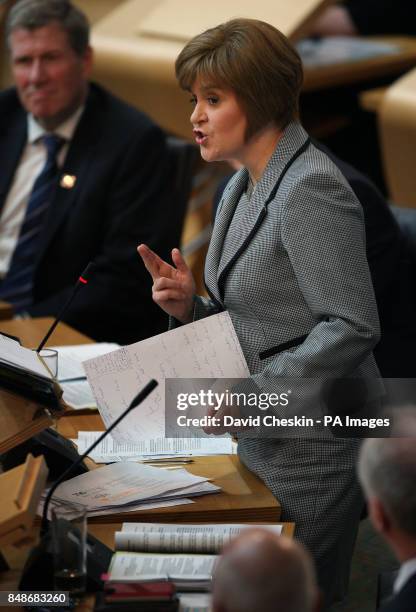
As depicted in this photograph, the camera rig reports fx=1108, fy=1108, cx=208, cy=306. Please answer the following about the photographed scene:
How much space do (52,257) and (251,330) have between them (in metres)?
1.73

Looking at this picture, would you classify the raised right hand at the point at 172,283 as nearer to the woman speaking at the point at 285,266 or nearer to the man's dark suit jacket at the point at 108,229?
the woman speaking at the point at 285,266

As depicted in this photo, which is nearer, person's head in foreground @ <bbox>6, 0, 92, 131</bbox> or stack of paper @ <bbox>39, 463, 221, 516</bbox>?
stack of paper @ <bbox>39, 463, 221, 516</bbox>

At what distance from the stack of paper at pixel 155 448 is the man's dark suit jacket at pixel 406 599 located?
3.09 feet

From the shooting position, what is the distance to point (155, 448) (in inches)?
93.5

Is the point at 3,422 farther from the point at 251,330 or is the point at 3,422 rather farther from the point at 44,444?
the point at 251,330

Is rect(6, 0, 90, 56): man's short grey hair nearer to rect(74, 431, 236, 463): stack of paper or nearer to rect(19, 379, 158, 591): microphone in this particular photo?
rect(74, 431, 236, 463): stack of paper

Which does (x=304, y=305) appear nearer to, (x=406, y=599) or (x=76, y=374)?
(x=406, y=599)

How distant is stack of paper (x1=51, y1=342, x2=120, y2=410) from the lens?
8.76 feet

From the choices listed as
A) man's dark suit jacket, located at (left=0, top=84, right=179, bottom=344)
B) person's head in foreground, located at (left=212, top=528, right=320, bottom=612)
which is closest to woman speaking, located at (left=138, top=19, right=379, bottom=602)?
person's head in foreground, located at (left=212, top=528, right=320, bottom=612)

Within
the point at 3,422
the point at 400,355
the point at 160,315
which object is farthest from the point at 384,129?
the point at 3,422

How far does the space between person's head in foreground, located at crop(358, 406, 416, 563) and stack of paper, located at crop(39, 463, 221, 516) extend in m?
0.73

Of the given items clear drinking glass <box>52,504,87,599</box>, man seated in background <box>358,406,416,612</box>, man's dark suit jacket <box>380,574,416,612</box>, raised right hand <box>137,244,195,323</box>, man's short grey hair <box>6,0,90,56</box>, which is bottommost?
man's short grey hair <box>6,0,90,56</box>

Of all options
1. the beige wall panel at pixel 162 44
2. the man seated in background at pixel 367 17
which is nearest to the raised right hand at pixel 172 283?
the beige wall panel at pixel 162 44

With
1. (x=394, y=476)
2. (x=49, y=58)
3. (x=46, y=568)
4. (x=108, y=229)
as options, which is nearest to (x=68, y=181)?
(x=108, y=229)
